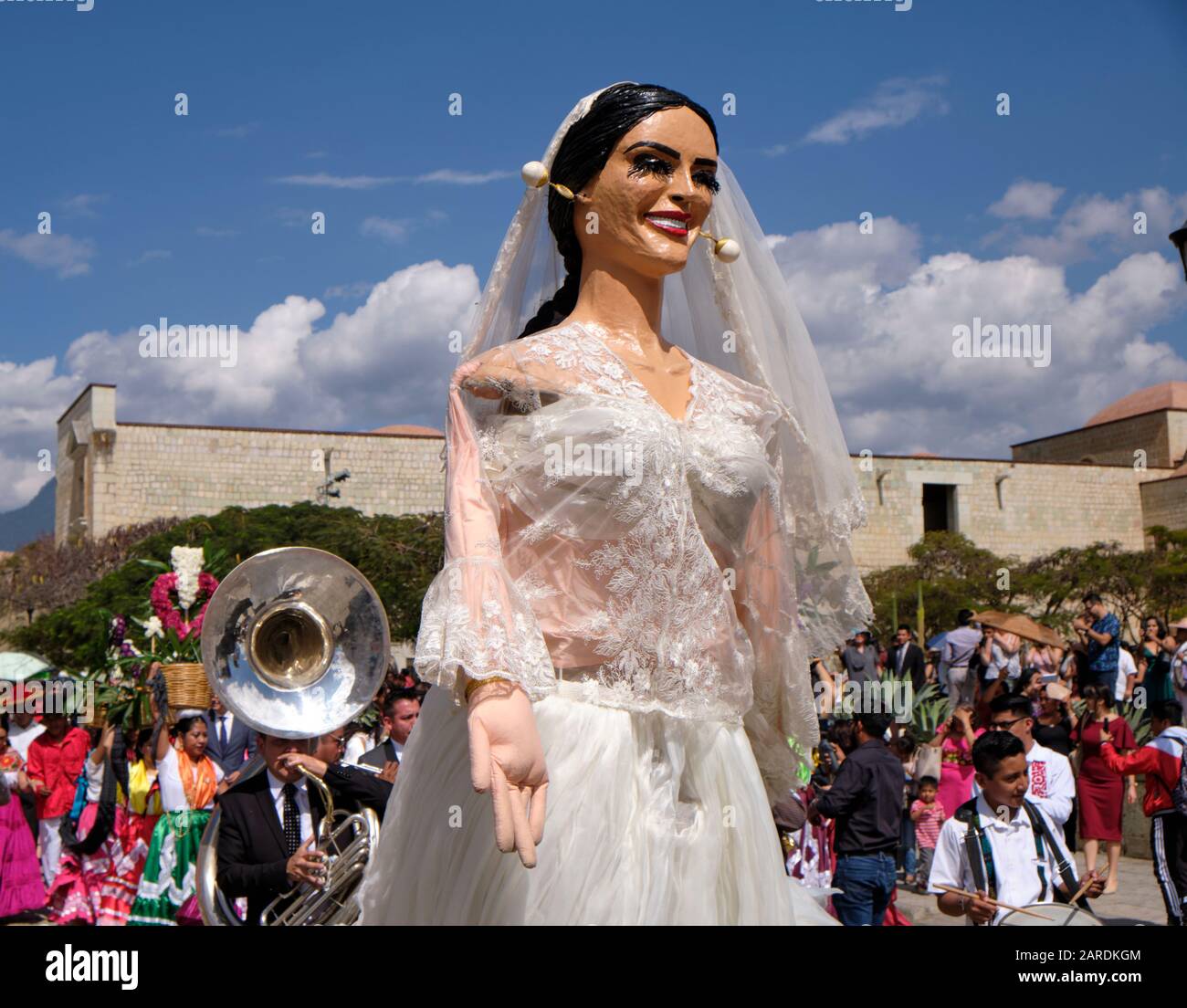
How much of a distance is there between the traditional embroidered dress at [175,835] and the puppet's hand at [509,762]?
21.0ft

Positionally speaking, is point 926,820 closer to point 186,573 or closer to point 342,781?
point 186,573

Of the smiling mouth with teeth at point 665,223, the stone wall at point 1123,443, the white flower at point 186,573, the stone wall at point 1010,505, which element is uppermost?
the stone wall at point 1123,443

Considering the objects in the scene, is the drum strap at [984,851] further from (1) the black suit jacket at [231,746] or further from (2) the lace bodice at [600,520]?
(1) the black suit jacket at [231,746]

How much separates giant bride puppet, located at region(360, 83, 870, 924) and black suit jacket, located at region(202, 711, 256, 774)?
616 cm

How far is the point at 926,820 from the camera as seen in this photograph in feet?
32.8

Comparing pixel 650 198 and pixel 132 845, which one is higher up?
pixel 650 198

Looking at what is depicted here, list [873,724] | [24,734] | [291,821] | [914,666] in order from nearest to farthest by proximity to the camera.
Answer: [291,821], [873,724], [24,734], [914,666]

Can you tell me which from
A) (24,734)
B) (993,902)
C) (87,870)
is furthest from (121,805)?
(993,902)

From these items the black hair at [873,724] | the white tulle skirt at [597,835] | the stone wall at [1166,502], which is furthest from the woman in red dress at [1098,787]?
the stone wall at [1166,502]

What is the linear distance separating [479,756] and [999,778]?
2708 millimetres

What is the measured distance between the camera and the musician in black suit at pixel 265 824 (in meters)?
4.89

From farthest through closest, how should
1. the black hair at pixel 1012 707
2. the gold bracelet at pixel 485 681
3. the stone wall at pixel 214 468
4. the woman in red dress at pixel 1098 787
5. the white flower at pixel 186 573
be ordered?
the stone wall at pixel 214 468 → the white flower at pixel 186 573 → the woman in red dress at pixel 1098 787 → the black hair at pixel 1012 707 → the gold bracelet at pixel 485 681

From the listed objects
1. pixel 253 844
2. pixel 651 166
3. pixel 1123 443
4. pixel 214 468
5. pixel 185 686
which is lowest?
pixel 253 844
